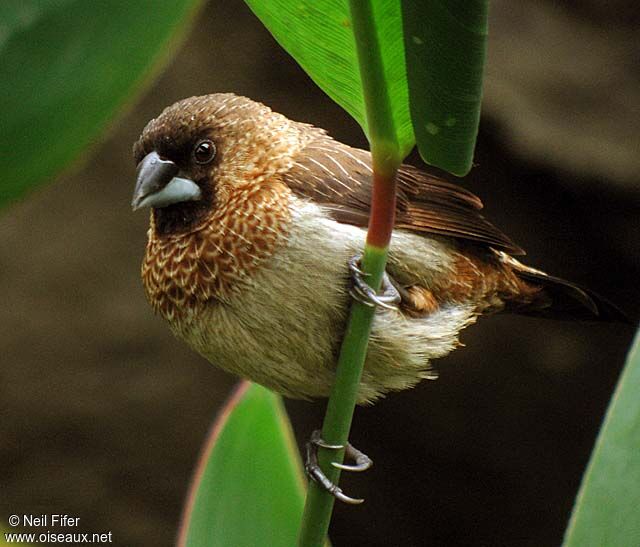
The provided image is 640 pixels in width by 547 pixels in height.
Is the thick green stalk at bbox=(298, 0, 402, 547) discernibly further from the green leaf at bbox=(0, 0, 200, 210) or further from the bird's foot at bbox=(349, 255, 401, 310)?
the green leaf at bbox=(0, 0, 200, 210)

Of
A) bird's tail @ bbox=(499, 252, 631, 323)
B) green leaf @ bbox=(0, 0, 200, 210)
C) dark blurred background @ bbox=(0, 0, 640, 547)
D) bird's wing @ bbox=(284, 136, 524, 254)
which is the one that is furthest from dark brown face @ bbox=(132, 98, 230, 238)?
dark blurred background @ bbox=(0, 0, 640, 547)

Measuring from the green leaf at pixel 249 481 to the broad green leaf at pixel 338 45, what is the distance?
0.58 metres

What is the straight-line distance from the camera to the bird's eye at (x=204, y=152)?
1.59 m

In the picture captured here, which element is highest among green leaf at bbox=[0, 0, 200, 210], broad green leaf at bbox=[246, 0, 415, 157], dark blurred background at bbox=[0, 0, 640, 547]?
broad green leaf at bbox=[246, 0, 415, 157]

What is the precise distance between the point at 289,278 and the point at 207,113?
0.34m

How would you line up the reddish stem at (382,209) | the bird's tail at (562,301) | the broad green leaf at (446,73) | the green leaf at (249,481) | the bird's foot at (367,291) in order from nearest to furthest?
the broad green leaf at (446,73) → the reddish stem at (382,209) → the bird's foot at (367,291) → the green leaf at (249,481) → the bird's tail at (562,301)

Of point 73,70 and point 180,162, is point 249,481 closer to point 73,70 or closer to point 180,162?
point 180,162

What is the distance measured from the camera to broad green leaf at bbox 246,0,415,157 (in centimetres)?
87

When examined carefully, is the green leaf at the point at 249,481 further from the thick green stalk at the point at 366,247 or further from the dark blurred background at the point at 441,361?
the dark blurred background at the point at 441,361

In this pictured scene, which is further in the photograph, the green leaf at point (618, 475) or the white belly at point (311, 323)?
the white belly at point (311, 323)

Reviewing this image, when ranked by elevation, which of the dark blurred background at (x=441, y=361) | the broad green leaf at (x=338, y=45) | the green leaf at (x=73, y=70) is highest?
the broad green leaf at (x=338, y=45)

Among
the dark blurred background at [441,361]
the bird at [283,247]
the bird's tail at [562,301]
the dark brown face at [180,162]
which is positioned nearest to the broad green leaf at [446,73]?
the bird at [283,247]

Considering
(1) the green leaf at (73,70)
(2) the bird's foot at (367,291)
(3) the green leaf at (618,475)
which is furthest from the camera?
(2) the bird's foot at (367,291)

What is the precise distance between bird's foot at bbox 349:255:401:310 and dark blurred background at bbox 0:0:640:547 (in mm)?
2281
